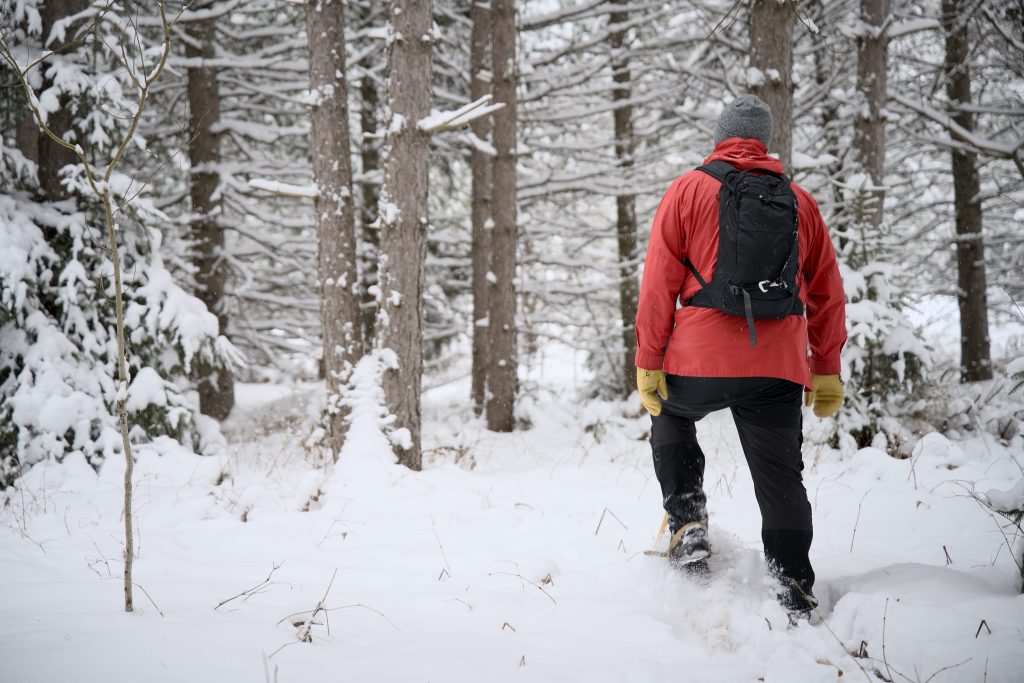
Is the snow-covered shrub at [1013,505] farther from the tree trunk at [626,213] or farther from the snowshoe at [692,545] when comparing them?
the tree trunk at [626,213]

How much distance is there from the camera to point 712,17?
853cm

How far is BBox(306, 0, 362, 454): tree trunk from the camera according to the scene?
5539 millimetres

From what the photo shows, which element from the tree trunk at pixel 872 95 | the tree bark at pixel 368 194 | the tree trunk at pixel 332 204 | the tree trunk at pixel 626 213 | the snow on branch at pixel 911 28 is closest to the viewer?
the tree trunk at pixel 332 204

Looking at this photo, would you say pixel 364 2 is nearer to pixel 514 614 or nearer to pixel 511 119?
pixel 511 119

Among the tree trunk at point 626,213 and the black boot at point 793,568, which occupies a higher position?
the tree trunk at point 626,213

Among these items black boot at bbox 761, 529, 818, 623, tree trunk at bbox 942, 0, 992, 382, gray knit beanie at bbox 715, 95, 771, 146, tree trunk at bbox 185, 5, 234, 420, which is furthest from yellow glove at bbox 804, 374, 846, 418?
tree trunk at bbox 942, 0, 992, 382

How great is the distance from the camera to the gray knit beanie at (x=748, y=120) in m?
2.59

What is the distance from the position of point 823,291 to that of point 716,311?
2.02 feet

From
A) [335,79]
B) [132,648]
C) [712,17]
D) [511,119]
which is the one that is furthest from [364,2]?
[132,648]

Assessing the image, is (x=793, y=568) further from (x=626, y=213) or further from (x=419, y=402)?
(x=626, y=213)

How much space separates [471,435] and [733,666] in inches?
244

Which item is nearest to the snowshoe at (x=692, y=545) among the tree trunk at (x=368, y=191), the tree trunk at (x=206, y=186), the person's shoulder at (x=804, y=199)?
the person's shoulder at (x=804, y=199)

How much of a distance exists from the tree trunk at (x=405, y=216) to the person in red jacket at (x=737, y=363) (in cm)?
297

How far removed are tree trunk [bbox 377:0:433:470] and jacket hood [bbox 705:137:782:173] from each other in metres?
3.21
